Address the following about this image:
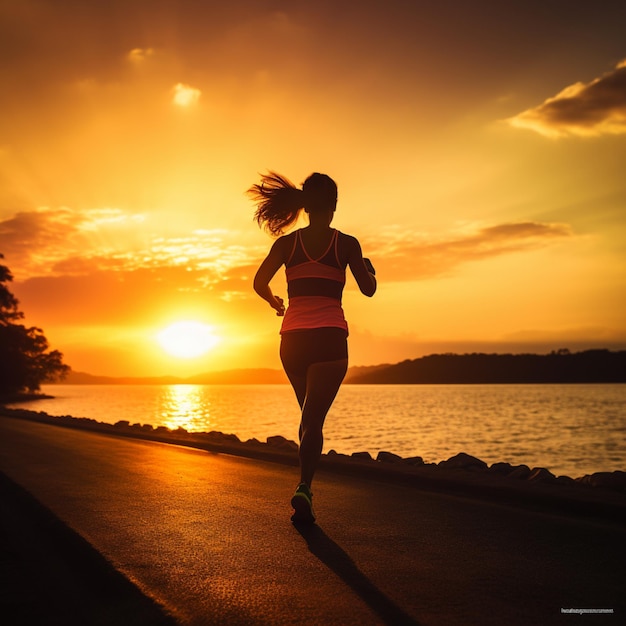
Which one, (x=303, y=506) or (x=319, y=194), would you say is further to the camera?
(x=319, y=194)

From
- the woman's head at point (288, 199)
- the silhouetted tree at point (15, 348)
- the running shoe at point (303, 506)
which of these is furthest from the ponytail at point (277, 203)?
the silhouetted tree at point (15, 348)

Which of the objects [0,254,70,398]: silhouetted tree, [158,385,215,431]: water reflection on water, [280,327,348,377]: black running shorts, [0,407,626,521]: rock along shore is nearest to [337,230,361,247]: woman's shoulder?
[280,327,348,377]: black running shorts

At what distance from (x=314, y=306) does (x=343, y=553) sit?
1.75 m

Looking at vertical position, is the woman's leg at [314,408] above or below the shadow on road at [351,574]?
above

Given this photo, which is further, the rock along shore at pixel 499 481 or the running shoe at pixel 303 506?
the rock along shore at pixel 499 481

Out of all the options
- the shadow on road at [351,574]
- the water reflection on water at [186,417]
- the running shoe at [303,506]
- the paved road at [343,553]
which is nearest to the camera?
the shadow on road at [351,574]

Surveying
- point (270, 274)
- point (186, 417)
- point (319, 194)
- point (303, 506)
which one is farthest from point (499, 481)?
point (186, 417)

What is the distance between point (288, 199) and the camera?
213 inches

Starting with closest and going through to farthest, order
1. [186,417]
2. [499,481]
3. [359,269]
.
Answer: [359,269] < [499,481] < [186,417]

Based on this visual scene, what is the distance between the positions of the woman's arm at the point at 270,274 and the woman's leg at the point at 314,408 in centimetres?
70

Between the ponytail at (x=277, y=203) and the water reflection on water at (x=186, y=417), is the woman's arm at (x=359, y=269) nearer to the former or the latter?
the ponytail at (x=277, y=203)

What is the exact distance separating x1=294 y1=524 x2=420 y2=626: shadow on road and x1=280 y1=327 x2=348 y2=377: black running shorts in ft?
3.85

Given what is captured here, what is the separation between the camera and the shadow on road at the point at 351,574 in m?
3.03

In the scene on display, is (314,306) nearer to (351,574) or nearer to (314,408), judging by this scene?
(314,408)
